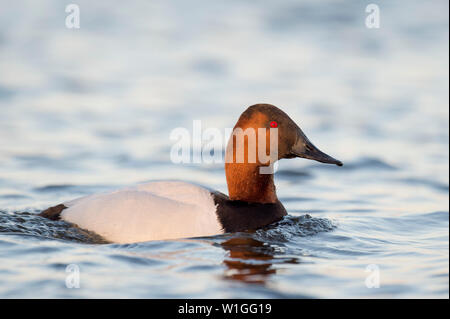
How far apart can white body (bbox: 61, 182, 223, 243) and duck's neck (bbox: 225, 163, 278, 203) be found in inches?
11.7

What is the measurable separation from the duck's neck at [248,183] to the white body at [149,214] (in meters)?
0.30

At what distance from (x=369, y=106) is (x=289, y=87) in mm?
1385

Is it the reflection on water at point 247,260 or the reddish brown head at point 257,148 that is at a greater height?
the reddish brown head at point 257,148

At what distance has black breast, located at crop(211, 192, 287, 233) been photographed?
6.75 m

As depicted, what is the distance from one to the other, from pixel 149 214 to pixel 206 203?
20.9 inches

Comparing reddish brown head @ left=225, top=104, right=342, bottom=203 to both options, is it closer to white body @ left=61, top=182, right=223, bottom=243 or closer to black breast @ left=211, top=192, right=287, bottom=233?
black breast @ left=211, top=192, right=287, bottom=233

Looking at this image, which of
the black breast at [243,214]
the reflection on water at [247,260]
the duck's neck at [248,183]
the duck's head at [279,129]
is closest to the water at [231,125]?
the reflection on water at [247,260]

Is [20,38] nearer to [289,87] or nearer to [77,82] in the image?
[77,82]

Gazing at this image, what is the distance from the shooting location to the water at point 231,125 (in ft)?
19.4

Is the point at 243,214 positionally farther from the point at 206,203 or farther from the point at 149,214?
the point at 149,214

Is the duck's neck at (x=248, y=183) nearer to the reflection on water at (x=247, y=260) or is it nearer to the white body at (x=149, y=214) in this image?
the white body at (x=149, y=214)

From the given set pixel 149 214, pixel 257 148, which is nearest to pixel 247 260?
pixel 149 214

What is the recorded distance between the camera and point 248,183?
7.07 metres

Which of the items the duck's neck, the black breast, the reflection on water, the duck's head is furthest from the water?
the duck's head
